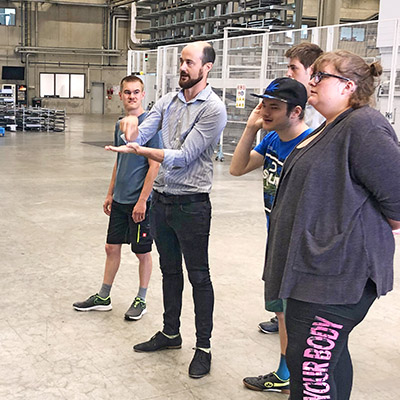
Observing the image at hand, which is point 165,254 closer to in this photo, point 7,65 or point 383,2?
point 383,2

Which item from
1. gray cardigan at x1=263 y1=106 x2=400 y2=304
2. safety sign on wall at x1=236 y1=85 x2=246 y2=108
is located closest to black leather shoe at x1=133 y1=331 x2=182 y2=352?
gray cardigan at x1=263 y1=106 x2=400 y2=304

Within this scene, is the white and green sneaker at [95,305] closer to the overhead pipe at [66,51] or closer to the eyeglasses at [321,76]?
the eyeglasses at [321,76]

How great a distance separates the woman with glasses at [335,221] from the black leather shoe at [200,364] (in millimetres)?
1151

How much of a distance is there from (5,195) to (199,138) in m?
5.76

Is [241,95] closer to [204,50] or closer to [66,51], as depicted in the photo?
[204,50]

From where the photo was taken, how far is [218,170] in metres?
10.9

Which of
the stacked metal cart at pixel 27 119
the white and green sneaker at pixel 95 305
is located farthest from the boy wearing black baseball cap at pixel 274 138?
the stacked metal cart at pixel 27 119

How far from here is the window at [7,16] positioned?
2830 cm

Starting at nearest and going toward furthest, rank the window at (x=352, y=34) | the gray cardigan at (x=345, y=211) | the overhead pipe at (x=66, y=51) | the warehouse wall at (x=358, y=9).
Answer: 1. the gray cardigan at (x=345, y=211)
2. the window at (x=352, y=34)
3. the warehouse wall at (x=358, y=9)
4. the overhead pipe at (x=66, y=51)

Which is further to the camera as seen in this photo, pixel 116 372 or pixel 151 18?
pixel 151 18

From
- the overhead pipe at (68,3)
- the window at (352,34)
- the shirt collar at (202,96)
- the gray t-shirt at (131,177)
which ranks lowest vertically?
the gray t-shirt at (131,177)

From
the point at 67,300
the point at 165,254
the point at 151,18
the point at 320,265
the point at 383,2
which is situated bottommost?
the point at 67,300

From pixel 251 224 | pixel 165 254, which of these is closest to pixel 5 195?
pixel 251 224

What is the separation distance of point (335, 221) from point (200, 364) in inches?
60.2
